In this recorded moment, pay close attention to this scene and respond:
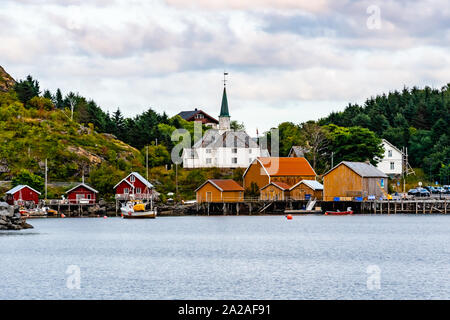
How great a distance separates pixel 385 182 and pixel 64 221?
43650 mm

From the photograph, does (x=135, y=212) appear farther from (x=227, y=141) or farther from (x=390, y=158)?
(x=390, y=158)

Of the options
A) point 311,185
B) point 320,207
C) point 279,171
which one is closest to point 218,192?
point 279,171

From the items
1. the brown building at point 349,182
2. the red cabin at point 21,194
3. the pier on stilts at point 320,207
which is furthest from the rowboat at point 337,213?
the red cabin at point 21,194

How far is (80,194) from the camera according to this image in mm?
110812

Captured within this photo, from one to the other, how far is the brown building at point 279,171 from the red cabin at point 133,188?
49.7ft

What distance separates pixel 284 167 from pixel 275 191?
470 centimetres

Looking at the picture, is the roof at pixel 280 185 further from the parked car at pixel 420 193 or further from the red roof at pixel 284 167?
the parked car at pixel 420 193

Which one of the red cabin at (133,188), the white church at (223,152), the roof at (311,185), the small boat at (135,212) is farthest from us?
the white church at (223,152)

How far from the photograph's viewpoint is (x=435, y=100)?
14838 cm

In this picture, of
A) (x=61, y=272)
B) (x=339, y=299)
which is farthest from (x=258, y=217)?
(x=339, y=299)

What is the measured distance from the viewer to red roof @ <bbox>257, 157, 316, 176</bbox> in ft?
363

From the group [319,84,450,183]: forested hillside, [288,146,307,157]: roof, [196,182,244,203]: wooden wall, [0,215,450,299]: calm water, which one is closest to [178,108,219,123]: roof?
[319,84,450,183]: forested hillside

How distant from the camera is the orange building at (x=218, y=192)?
360ft

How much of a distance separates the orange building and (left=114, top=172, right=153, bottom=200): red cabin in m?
7.61
